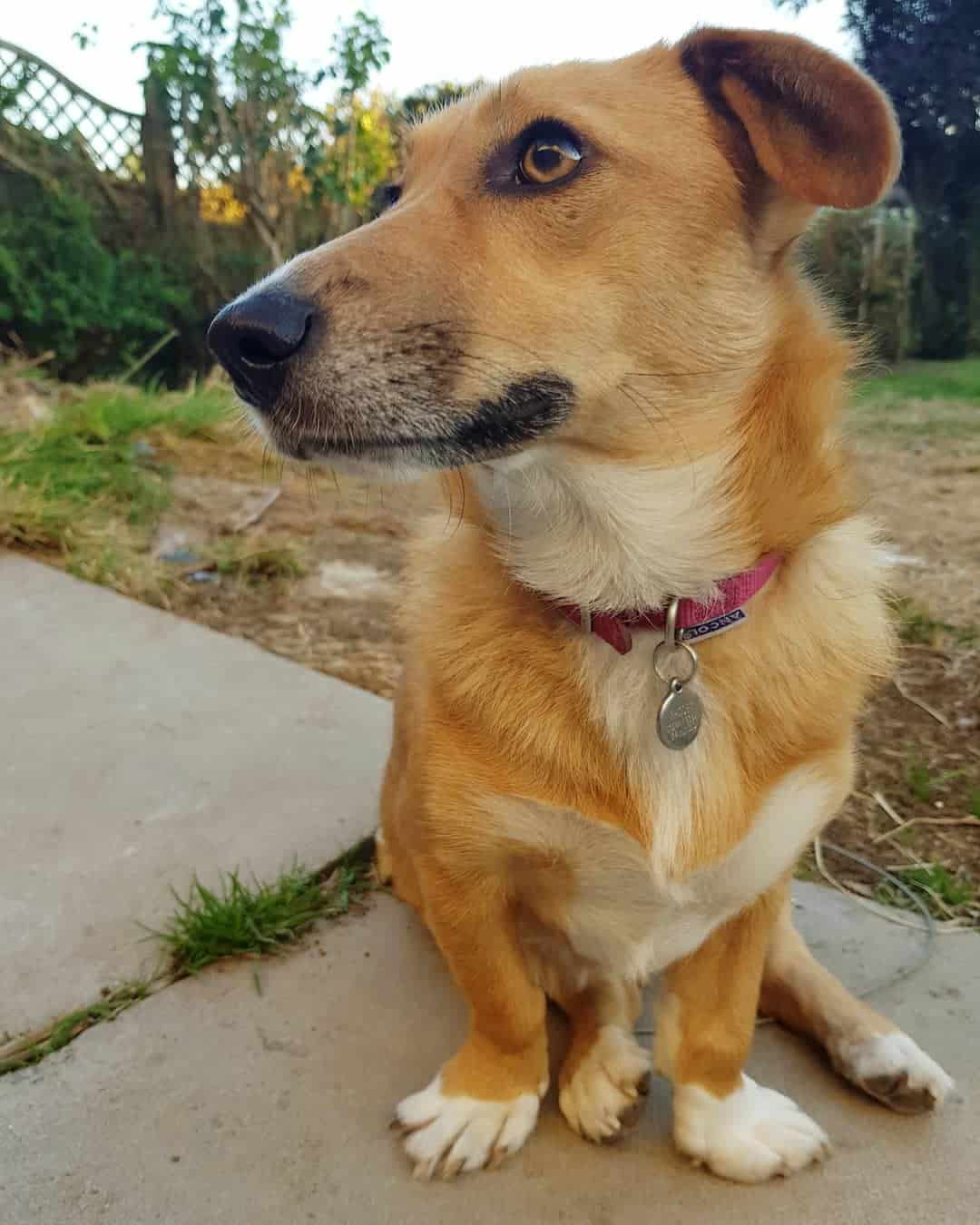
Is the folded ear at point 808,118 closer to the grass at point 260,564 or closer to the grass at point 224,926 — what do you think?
the grass at point 224,926

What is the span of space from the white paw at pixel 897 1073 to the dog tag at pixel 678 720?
63 cm

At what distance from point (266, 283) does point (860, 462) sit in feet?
3.25

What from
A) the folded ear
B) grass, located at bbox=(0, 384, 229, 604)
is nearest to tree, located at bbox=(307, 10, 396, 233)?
grass, located at bbox=(0, 384, 229, 604)

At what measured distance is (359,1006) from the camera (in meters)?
1.76

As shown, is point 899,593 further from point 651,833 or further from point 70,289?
point 70,289

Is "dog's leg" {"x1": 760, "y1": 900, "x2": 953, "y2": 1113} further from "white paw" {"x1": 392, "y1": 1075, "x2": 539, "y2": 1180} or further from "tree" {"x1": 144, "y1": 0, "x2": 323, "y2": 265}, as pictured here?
"tree" {"x1": 144, "y1": 0, "x2": 323, "y2": 265}

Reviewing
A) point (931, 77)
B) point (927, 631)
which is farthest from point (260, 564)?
point (931, 77)

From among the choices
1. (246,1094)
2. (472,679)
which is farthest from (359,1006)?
(472,679)

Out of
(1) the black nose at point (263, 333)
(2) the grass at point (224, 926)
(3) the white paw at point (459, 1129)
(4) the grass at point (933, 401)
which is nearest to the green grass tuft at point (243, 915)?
(2) the grass at point (224, 926)

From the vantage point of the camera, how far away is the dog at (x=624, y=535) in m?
1.33

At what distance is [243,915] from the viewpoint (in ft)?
6.15

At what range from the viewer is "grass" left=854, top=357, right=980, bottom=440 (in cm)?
611

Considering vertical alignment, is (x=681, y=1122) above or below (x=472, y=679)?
below

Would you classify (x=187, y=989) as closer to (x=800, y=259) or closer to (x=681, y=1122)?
(x=681, y=1122)
